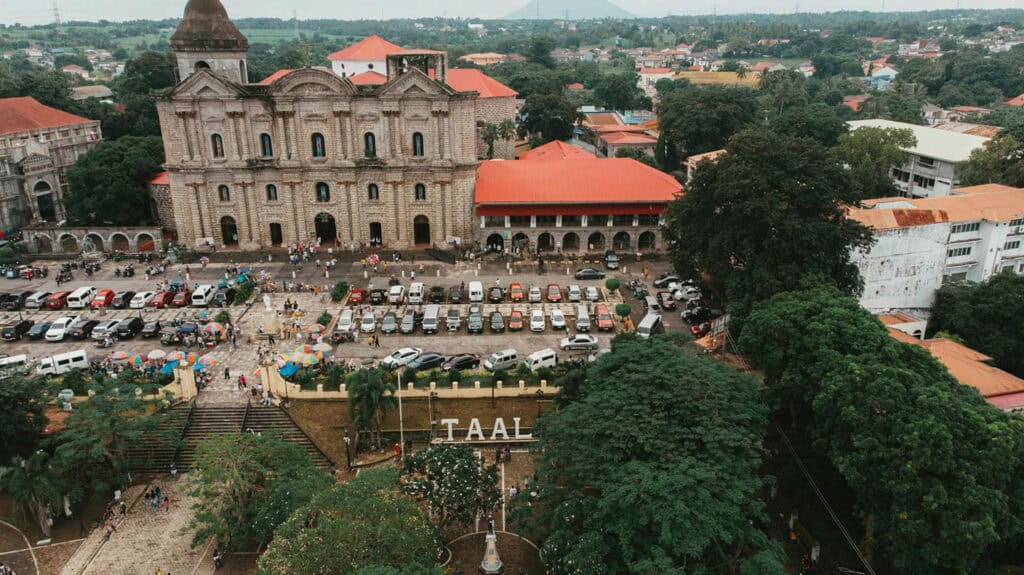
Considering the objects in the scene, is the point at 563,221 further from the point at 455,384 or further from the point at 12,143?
the point at 12,143

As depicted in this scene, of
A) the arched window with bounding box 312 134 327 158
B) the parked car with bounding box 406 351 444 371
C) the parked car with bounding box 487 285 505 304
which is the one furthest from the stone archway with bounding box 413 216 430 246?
the parked car with bounding box 406 351 444 371

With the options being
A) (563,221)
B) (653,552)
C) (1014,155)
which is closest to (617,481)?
(653,552)

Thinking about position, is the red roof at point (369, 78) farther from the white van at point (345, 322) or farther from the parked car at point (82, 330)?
the parked car at point (82, 330)

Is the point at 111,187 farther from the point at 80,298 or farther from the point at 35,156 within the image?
the point at 80,298

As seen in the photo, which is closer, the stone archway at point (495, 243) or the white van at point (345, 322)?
the white van at point (345, 322)

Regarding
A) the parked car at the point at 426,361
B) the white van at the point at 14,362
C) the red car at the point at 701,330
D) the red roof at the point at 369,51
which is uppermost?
the red roof at the point at 369,51

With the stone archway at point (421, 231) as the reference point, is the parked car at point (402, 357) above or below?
below

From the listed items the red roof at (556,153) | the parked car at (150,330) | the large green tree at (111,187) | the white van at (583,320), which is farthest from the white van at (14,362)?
the red roof at (556,153)

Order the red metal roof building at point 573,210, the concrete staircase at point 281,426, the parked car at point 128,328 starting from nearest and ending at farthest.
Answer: the concrete staircase at point 281,426, the parked car at point 128,328, the red metal roof building at point 573,210
